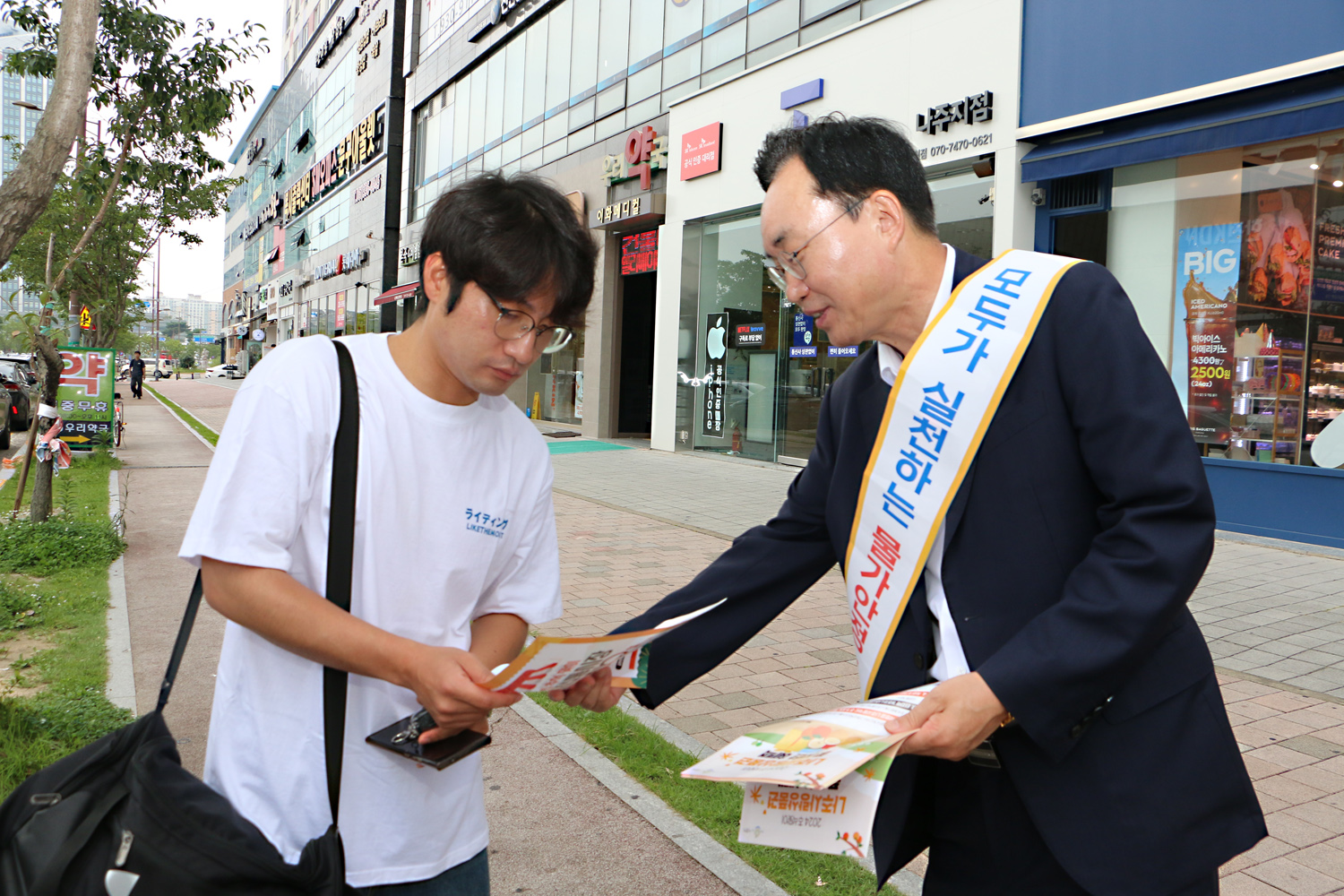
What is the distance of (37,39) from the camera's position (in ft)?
20.4

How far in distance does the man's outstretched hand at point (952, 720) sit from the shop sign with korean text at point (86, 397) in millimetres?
14215

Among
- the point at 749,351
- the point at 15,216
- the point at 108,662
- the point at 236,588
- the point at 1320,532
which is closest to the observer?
the point at 236,588

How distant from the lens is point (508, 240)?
1602mm

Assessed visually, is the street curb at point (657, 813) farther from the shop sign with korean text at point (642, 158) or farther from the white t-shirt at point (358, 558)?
the shop sign with korean text at point (642, 158)

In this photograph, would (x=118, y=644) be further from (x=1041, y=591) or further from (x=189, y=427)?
(x=189, y=427)

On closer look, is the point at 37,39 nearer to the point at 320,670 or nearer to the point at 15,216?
the point at 15,216

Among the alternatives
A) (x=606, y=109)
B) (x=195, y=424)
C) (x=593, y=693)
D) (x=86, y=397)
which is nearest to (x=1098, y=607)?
(x=593, y=693)

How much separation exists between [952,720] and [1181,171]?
10292mm

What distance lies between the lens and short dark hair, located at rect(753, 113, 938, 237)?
1738 mm

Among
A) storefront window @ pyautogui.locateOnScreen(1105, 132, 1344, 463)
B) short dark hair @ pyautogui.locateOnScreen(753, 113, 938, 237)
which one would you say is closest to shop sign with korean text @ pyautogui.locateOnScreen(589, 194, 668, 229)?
storefront window @ pyautogui.locateOnScreen(1105, 132, 1344, 463)

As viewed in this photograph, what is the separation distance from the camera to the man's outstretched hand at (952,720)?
1.48 m

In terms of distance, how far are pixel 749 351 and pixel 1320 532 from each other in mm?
9028

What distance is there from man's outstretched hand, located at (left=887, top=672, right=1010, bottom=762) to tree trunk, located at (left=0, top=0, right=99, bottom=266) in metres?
3.60

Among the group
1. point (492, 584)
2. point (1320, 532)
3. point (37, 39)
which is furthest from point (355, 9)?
point (492, 584)
